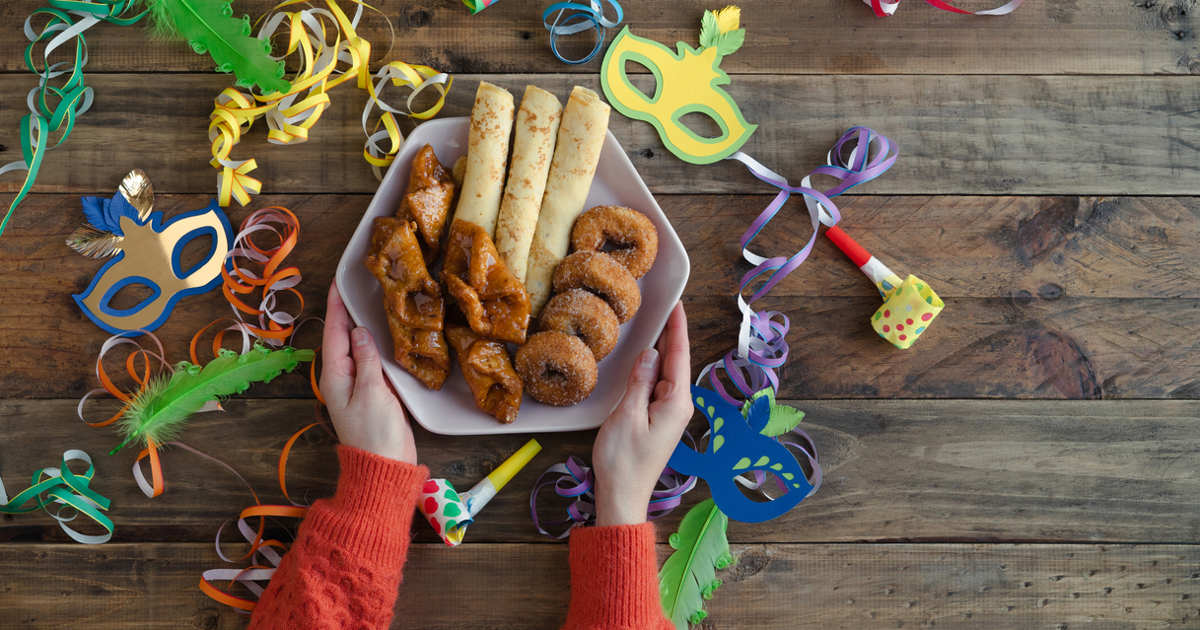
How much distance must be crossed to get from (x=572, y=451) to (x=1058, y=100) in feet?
4.14

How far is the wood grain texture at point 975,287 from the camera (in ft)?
5.09

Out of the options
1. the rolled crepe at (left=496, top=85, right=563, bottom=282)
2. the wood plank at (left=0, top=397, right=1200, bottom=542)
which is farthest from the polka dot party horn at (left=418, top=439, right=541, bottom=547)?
the rolled crepe at (left=496, top=85, right=563, bottom=282)

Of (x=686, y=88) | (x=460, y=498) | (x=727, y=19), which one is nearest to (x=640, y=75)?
(x=686, y=88)

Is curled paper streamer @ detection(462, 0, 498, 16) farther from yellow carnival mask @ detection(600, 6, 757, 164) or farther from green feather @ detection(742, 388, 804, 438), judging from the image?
green feather @ detection(742, 388, 804, 438)

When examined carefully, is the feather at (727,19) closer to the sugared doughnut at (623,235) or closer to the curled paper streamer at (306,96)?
the sugared doughnut at (623,235)

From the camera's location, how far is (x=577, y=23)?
157cm

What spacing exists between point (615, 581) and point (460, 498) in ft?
1.13

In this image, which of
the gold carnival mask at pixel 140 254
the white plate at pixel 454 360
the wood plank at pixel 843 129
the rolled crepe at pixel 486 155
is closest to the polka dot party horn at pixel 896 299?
the wood plank at pixel 843 129

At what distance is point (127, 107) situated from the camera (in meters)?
1.56

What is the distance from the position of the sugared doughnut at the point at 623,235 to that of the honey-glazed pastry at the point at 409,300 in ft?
0.98

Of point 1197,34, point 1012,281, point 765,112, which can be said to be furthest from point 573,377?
point 1197,34

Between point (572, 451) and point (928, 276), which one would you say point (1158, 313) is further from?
point (572, 451)

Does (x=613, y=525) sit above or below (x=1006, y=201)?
below

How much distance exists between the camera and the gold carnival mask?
152 cm
